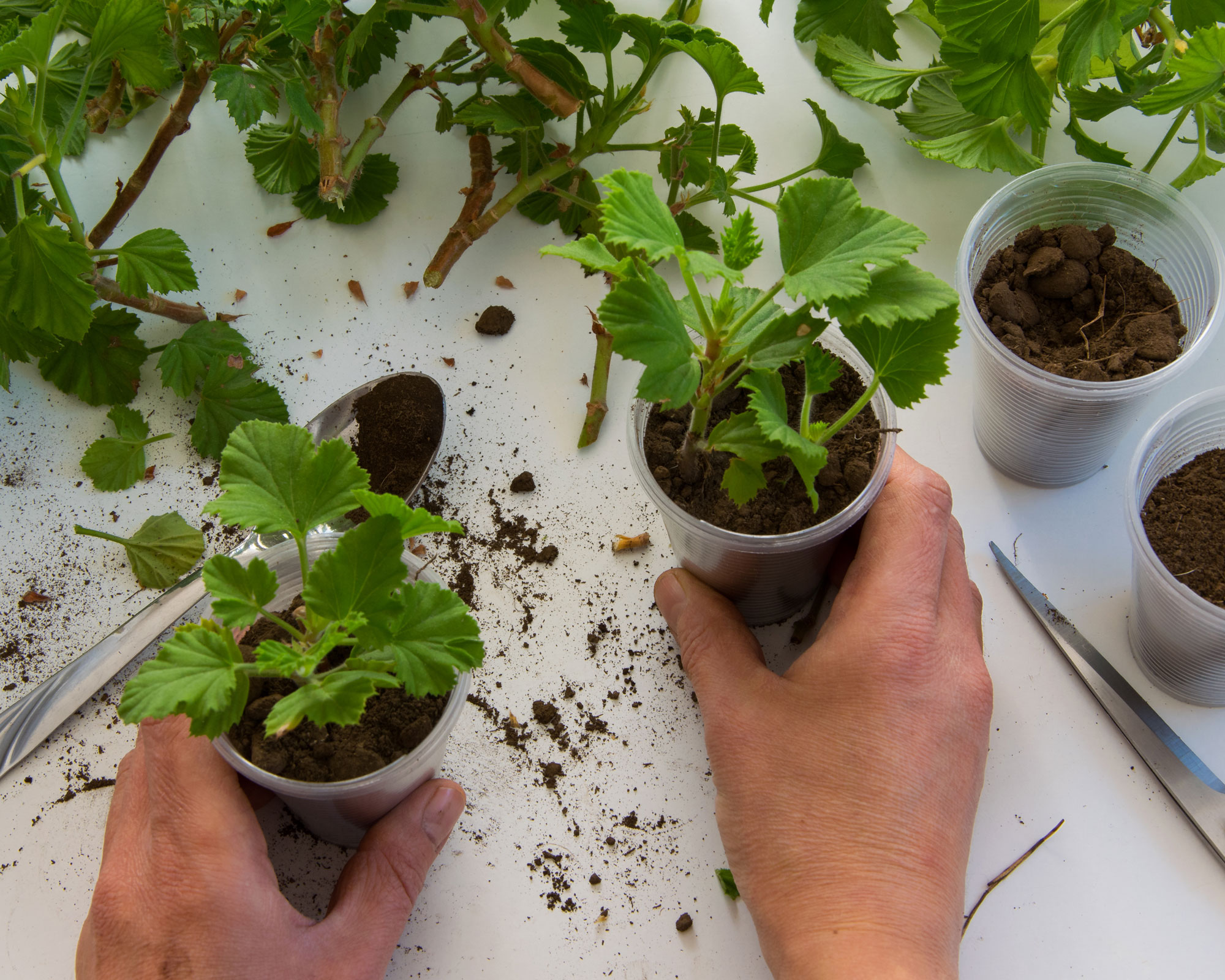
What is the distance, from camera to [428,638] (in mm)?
721

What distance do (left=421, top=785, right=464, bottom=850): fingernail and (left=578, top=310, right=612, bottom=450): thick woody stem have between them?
0.45 meters

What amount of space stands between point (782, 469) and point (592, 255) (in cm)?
31

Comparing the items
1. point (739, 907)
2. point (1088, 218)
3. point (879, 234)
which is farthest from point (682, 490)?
point (1088, 218)

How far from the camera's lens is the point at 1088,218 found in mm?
1203

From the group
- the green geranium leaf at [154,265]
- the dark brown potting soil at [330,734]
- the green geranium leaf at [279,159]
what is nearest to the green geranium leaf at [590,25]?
the green geranium leaf at [279,159]

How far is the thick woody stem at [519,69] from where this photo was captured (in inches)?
42.4

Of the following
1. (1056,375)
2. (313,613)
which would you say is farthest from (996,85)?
(313,613)

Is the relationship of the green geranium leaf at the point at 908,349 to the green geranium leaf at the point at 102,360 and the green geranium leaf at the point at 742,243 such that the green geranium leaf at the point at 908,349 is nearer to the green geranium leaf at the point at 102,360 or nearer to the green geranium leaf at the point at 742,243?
the green geranium leaf at the point at 742,243

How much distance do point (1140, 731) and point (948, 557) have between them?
0.32 metres

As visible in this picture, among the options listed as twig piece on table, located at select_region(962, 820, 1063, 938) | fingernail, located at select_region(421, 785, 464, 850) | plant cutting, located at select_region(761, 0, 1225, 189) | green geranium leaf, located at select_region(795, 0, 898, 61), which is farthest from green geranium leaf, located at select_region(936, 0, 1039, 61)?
fingernail, located at select_region(421, 785, 464, 850)

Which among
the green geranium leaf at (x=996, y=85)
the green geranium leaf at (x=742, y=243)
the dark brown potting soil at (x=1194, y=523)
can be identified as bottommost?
the dark brown potting soil at (x=1194, y=523)

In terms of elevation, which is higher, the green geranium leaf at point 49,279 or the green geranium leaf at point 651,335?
the green geranium leaf at point 651,335

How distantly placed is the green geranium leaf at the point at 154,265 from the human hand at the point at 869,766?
75cm

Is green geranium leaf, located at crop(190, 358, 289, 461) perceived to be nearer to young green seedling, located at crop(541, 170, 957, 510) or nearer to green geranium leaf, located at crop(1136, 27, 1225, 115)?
young green seedling, located at crop(541, 170, 957, 510)
